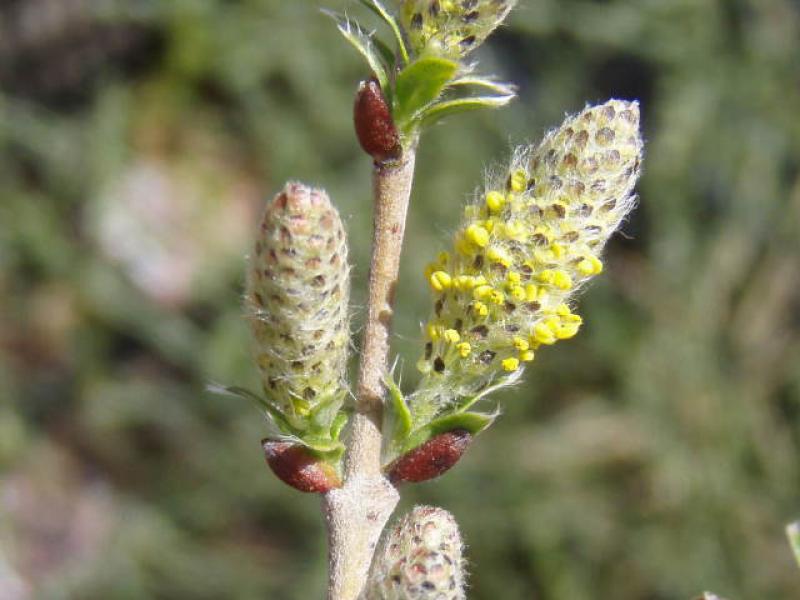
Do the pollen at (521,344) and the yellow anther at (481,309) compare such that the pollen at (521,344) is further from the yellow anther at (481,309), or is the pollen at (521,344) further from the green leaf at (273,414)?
the green leaf at (273,414)

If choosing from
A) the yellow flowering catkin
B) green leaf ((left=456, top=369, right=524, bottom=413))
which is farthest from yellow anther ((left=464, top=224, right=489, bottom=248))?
green leaf ((left=456, top=369, right=524, bottom=413))

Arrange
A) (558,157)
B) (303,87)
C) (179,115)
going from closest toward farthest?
(558,157), (303,87), (179,115)

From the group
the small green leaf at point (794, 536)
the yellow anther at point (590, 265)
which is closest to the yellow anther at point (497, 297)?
the yellow anther at point (590, 265)

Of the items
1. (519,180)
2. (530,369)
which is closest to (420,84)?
(519,180)

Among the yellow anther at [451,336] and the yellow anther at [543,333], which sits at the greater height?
the yellow anther at [451,336]

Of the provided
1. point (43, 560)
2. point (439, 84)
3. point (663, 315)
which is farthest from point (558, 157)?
point (43, 560)

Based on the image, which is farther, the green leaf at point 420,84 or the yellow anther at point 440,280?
the yellow anther at point 440,280

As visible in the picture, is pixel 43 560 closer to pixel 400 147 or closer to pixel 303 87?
pixel 303 87
